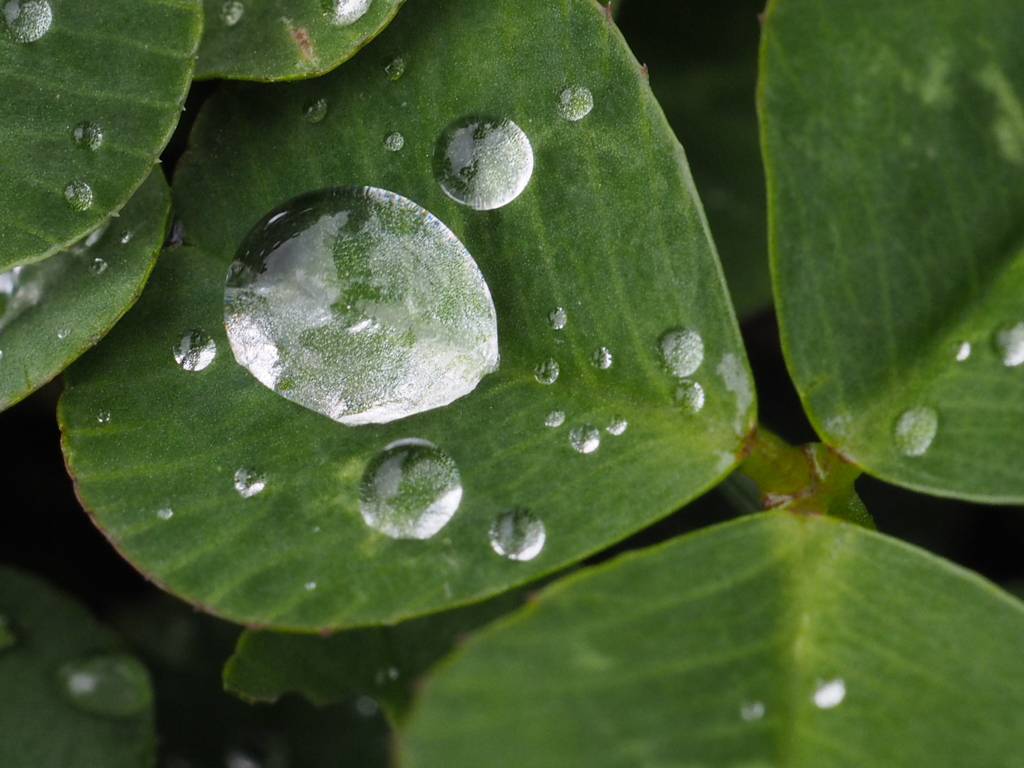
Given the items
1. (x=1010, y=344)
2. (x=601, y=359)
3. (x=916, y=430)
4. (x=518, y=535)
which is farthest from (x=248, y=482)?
(x=1010, y=344)

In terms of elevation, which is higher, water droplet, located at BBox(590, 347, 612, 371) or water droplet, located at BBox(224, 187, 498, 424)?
water droplet, located at BBox(224, 187, 498, 424)

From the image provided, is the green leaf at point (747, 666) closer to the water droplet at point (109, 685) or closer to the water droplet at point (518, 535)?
the water droplet at point (518, 535)

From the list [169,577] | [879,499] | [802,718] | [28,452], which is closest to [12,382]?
[169,577]

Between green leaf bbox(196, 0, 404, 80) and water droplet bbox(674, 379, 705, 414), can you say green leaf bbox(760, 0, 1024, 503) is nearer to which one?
water droplet bbox(674, 379, 705, 414)

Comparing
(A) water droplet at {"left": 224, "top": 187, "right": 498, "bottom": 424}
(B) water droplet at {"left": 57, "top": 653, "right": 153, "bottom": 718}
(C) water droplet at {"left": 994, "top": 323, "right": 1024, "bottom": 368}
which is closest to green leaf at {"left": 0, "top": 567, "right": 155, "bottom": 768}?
(B) water droplet at {"left": 57, "top": 653, "right": 153, "bottom": 718}

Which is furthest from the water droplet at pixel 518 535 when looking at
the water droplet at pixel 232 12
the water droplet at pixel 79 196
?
the water droplet at pixel 232 12

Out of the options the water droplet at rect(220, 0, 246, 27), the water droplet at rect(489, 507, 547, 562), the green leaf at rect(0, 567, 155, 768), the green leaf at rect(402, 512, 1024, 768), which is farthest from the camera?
the green leaf at rect(0, 567, 155, 768)

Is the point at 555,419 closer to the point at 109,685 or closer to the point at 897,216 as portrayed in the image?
the point at 897,216
